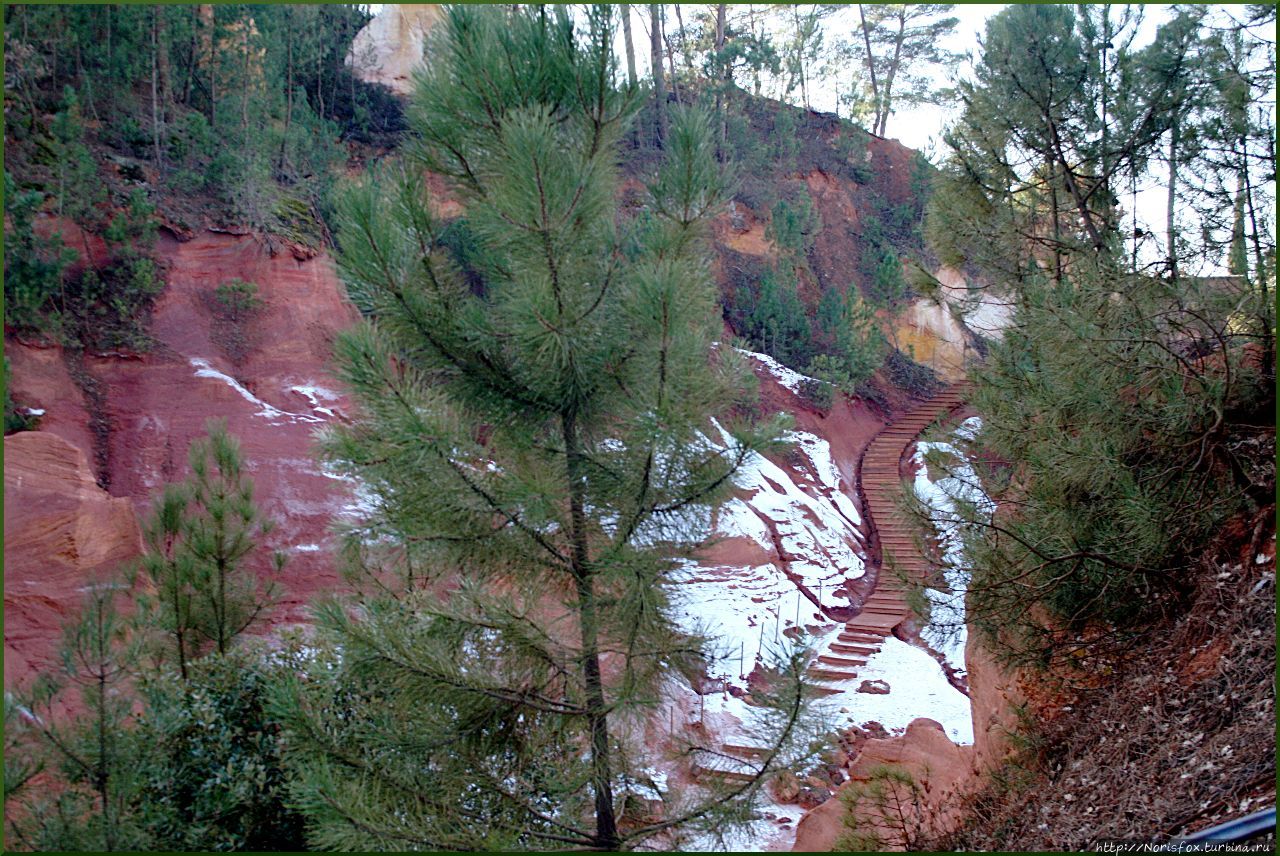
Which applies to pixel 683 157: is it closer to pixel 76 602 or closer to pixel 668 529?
pixel 668 529

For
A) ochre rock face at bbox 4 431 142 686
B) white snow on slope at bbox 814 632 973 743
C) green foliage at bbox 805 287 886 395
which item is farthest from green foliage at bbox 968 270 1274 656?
green foliage at bbox 805 287 886 395

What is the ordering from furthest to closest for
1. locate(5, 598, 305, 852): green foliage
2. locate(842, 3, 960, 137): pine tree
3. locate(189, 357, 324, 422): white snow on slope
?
locate(842, 3, 960, 137): pine tree, locate(189, 357, 324, 422): white snow on slope, locate(5, 598, 305, 852): green foliage

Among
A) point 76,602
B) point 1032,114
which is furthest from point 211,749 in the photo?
point 1032,114

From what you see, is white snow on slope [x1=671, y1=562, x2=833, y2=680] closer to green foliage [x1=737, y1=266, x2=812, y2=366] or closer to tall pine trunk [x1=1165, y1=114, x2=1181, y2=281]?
tall pine trunk [x1=1165, y1=114, x2=1181, y2=281]

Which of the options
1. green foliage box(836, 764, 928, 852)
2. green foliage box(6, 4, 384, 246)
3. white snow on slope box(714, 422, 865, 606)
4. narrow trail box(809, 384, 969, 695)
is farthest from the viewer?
white snow on slope box(714, 422, 865, 606)

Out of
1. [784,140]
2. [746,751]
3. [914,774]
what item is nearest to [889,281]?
[784,140]

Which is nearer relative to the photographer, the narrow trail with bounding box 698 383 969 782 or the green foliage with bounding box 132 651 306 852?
the green foliage with bounding box 132 651 306 852

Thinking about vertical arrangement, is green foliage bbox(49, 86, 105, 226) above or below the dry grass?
above

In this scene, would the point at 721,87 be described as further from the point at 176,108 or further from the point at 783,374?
the point at 176,108
